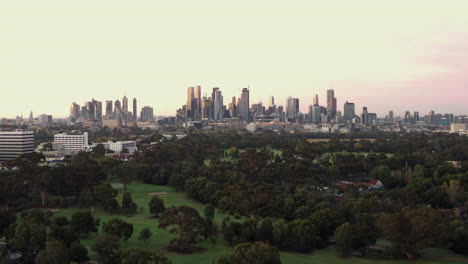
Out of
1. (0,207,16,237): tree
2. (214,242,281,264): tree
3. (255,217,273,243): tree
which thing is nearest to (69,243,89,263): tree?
(0,207,16,237): tree

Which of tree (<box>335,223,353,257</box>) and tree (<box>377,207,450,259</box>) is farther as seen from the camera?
tree (<box>335,223,353,257</box>)

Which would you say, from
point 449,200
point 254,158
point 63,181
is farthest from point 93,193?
point 449,200

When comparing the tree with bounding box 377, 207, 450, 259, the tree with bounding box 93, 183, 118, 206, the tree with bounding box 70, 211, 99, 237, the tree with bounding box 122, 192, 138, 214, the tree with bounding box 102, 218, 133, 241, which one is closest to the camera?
the tree with bounding box 377, 207, 450, 259

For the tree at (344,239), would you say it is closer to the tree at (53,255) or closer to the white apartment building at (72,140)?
the tree at (53,255)

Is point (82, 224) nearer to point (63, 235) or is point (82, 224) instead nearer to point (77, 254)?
point (63, 235)

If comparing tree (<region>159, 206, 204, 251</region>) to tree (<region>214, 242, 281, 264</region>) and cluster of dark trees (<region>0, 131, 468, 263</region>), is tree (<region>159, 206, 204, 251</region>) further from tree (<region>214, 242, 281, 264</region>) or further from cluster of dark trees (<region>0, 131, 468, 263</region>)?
tree (<region>214, 242, 281, 264</region>)

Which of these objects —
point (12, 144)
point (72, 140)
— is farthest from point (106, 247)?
point (72, 140)
